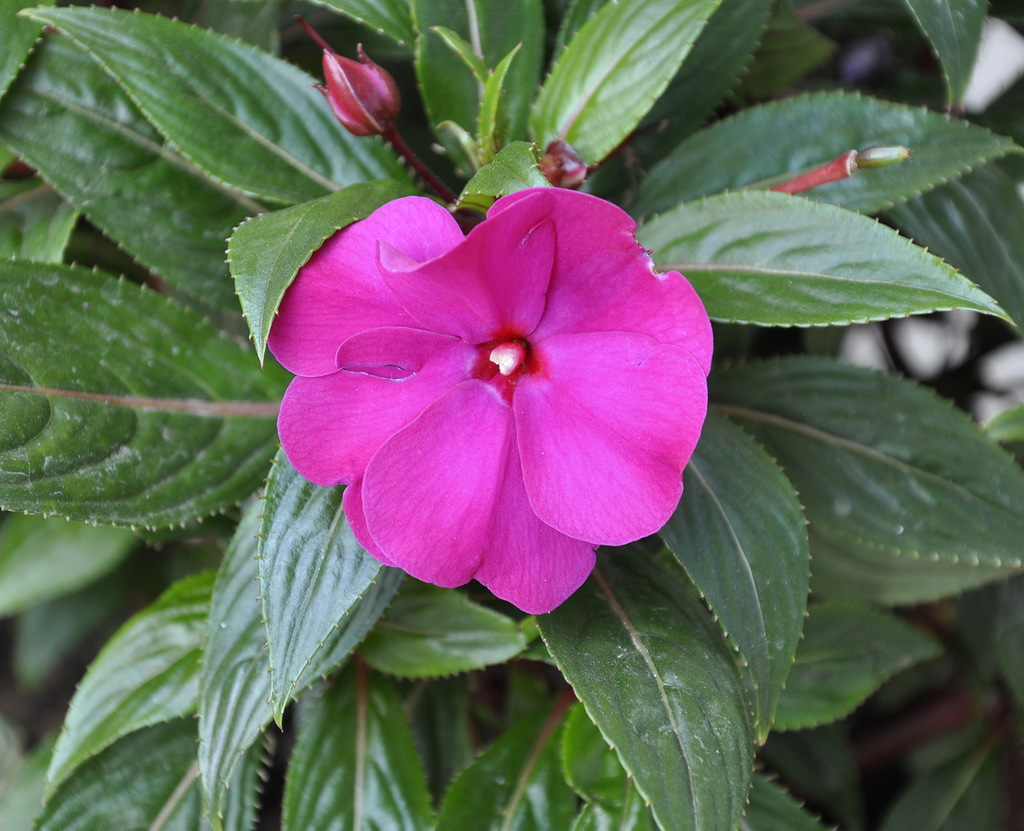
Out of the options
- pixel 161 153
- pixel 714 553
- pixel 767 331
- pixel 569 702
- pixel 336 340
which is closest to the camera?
pixel 336 340

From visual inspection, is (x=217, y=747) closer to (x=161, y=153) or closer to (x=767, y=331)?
(x=161, y=153)

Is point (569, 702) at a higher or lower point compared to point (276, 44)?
lower

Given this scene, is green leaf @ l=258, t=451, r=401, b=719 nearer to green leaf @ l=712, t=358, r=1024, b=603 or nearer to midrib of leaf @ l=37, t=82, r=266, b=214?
midrib of leaf @ l=37, t=82, r=266, b=214

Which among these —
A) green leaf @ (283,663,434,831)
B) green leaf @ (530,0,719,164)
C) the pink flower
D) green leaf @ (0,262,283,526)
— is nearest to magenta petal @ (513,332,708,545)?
the pink flower

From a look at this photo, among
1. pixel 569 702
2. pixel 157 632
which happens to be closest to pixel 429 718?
pixel 569 702

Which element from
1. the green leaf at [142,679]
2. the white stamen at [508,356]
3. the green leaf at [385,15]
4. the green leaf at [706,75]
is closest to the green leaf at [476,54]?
the green leaf at [385,15]

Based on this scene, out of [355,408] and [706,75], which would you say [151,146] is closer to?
[355,408]

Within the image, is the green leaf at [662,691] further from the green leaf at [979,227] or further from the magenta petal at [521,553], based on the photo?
the green leaf at [979,227]
